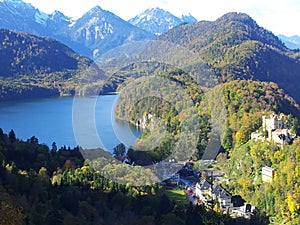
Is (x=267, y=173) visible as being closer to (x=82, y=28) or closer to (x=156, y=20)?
(x=82, y=28)

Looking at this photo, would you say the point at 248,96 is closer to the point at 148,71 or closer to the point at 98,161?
the point at 98,161

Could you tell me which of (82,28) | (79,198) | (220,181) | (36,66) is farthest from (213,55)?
(82,28)

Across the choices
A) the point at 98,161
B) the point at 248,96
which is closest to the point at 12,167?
the point at 98,161

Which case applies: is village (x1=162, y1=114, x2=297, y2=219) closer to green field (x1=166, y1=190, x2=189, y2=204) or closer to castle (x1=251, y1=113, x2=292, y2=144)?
castle (x1=251, y1=113, x2=292, y2=144)

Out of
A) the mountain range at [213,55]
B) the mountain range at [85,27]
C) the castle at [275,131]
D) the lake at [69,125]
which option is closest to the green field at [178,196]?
the castle at [275,131]

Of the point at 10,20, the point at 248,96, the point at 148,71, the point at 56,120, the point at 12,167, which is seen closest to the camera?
the point at 12,167

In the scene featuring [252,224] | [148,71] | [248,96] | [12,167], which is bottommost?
[252,224]
